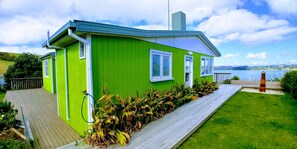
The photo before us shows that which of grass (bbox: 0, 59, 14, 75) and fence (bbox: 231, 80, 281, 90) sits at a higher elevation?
grass (bbox: 0, 59, 14, 75)

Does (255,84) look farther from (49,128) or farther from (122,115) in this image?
(49,128)

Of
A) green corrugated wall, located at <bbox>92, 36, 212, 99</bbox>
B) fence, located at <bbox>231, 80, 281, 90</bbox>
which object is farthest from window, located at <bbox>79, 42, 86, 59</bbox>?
fence, located at <bbox>231, 80, 281, 90</bbox>

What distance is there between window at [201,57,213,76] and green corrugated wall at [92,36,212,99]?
198 inches

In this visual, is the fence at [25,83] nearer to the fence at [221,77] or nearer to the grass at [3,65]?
the grass at [3,65]

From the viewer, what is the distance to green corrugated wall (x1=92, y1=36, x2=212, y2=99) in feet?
11.9

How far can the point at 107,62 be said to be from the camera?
3789 millimetres

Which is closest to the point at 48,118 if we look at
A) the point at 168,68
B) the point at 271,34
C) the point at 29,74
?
the point at 168,68

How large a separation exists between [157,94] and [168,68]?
1.62 metres

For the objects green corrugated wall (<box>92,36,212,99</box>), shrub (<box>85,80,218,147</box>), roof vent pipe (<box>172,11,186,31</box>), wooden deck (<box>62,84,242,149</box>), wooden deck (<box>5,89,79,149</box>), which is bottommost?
wooden deck (<box>5,89,79,149</box>)

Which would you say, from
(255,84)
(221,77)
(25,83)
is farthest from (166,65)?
(25,83)

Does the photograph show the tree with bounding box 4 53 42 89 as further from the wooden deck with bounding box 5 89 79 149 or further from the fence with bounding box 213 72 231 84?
the fence with bounding box 213 72 231 84

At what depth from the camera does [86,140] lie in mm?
3246

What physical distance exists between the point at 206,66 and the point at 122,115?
8.41 m

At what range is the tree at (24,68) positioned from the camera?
1289 centimetres
